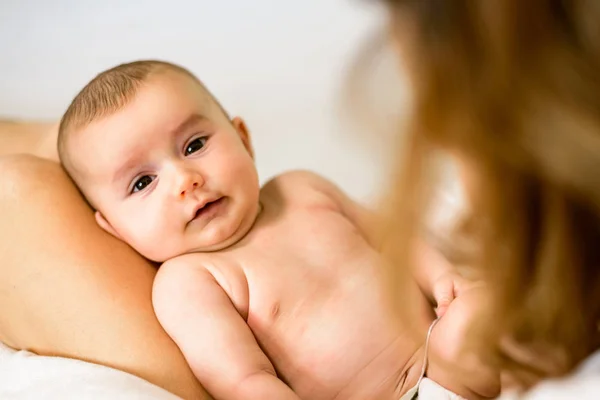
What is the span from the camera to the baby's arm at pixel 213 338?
77 cm

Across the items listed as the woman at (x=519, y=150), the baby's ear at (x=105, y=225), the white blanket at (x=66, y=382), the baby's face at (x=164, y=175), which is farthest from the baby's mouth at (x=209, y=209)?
the woman at (x=519, y=150)

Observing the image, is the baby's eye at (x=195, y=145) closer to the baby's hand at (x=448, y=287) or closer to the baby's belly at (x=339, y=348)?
the baby's belly at (x=339, y=348)

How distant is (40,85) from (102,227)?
0.66 metres

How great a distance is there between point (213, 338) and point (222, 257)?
13 centimetres

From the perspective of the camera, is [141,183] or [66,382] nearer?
[66,382]

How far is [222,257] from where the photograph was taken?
0.88 m

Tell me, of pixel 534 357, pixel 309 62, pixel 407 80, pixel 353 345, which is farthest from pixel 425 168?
pixel 309 62

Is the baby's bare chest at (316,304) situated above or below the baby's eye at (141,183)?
below

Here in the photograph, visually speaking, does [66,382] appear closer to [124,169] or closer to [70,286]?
[70,286]

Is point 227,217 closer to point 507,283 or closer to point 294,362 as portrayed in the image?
point 294,362

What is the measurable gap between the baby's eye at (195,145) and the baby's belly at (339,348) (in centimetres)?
23

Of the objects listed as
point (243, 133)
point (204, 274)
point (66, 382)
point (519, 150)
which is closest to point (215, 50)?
point (243, 133)

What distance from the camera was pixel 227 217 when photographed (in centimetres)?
88

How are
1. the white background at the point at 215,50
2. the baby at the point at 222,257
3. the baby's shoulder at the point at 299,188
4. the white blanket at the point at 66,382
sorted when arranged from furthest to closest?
the white background at the point at 215,50 < the baby's shoulder at the point at 299,188 < the baby at the point at 222,257 < the white blanket at the point at 66,382
